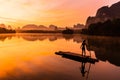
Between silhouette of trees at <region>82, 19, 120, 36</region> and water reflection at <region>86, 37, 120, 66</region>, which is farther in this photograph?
silhouette of trees at <region>82, 19, 120, 36</region>

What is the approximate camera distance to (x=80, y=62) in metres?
31.8

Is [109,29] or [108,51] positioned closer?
[108,51]

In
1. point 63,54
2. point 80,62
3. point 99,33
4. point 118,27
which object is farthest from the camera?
point 99,33

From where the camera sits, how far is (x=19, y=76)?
22062mm

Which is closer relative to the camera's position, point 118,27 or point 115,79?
point 115,79

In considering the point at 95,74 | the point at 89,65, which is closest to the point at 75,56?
the point at 89,65

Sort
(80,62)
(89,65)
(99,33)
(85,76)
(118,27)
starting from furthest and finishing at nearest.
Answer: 1. (99,33)
2. (118,27)
3. (80,62)
4. (89,65)
5. (85,76)

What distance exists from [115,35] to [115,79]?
83.7m

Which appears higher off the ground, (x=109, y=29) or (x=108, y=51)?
(x=109, y=29)

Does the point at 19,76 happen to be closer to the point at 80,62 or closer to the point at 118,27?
the point at 80,62

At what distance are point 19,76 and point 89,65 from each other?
11.7 m

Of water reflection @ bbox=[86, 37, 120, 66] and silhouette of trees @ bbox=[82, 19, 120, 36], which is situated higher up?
silhouette of trees @ bbox=[82, 19, 120, 36]

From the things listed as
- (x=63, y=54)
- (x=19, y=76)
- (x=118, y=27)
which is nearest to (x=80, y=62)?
(x=63, y=54)

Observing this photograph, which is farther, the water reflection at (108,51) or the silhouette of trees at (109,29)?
the silhouette of trees at (109,29)
